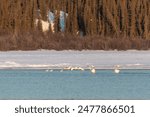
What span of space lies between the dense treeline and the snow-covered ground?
4851 millimetres

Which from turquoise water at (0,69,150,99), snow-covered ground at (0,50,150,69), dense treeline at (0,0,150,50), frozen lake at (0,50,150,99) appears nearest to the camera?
turquoise water at (0,69,150,99)

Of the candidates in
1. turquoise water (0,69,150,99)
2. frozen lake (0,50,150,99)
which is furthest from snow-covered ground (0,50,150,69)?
turquoise water (0,69,150,99)

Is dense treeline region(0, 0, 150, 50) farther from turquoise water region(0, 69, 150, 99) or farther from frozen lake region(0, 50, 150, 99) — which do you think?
turquoise water region(0, 69, 150, 99)

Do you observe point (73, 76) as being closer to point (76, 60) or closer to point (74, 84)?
point (74, 84)

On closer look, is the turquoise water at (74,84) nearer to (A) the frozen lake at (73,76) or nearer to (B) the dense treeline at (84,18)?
(A) the frozen lake at (73,76)

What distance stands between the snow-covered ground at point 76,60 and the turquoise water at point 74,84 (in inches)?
11.8

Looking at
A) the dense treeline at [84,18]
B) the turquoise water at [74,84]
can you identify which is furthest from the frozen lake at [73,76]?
the dense treeline at [84,18]

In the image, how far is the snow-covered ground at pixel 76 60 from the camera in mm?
20819

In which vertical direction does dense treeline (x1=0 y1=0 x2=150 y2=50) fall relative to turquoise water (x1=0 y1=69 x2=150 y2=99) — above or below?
above

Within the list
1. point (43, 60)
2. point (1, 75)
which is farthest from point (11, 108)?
point (43, 60)

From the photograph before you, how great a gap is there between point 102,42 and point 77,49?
1247mm

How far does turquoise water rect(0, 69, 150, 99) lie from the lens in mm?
15625

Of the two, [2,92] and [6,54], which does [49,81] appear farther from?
[6,54]

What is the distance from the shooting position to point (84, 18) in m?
29.9
